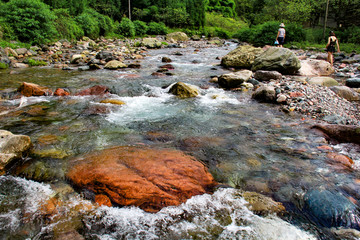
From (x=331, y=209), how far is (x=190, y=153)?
6.49 ft

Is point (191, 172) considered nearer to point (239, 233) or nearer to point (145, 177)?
point (145, 177)

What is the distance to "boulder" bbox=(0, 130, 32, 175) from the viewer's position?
2.97 m

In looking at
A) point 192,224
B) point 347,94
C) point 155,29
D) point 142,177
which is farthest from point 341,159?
point 155,29

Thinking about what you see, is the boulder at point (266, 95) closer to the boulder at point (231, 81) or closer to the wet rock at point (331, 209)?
the boulder at point (231, 81)

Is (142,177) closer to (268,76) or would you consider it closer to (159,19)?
(268,76)

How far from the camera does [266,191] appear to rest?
284cm

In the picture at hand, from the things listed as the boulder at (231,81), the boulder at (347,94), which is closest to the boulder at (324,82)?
the boulder at (347,94)

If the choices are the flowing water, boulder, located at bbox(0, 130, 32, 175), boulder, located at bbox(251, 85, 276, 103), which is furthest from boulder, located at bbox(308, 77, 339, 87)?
boulder, located at bbox(0, 130, 32, 175)

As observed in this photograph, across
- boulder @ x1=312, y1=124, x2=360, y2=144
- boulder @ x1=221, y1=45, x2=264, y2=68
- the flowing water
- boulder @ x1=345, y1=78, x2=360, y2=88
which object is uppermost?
boulder @ x1=221, y1=45, x2=264, y2=68

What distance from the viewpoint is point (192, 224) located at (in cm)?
232

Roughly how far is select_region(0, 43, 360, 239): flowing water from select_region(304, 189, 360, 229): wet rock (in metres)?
0.02

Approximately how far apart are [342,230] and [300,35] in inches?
984

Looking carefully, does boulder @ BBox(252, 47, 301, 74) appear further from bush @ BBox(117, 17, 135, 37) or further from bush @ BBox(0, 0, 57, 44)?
bush @ BBox(117, 17, 135, 37)

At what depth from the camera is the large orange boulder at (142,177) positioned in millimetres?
2602
